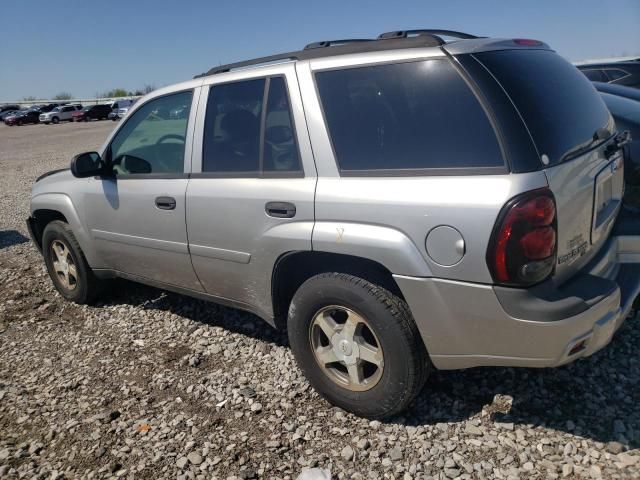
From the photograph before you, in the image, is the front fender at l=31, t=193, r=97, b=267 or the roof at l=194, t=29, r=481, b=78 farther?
the front fender at l=31, t=193, r=97, b=267

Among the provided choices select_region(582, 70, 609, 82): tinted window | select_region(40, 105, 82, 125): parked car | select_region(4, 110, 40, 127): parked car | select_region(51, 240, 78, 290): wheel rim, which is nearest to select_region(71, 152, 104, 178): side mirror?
select_region(51, 240, 78, 290): wheel rim

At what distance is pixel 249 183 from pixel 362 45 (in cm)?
98

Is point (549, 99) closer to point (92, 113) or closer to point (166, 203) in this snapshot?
point (166, 203)

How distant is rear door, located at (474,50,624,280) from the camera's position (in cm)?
235

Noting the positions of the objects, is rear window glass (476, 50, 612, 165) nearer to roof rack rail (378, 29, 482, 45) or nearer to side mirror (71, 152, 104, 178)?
roof rack rail (378, 29, 482, 45)

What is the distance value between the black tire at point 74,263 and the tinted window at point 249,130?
182 cm

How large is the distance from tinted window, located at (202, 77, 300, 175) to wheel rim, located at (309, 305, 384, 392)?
0.84 meters

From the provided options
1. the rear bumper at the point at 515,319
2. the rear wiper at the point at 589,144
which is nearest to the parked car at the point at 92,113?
the rear wiper at the point at 589,144

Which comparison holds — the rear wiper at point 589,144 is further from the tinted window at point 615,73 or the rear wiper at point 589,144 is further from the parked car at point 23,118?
the parked car at point 23,118

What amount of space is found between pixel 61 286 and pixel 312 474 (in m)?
3.45

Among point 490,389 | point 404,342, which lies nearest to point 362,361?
point 404,342

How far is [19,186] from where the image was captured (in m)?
12.9

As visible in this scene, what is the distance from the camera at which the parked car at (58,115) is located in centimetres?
4853

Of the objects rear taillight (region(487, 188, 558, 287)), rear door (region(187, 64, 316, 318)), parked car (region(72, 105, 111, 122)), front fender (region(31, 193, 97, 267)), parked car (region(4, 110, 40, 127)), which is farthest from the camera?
parked car (region(4, 110, 40, 127))
